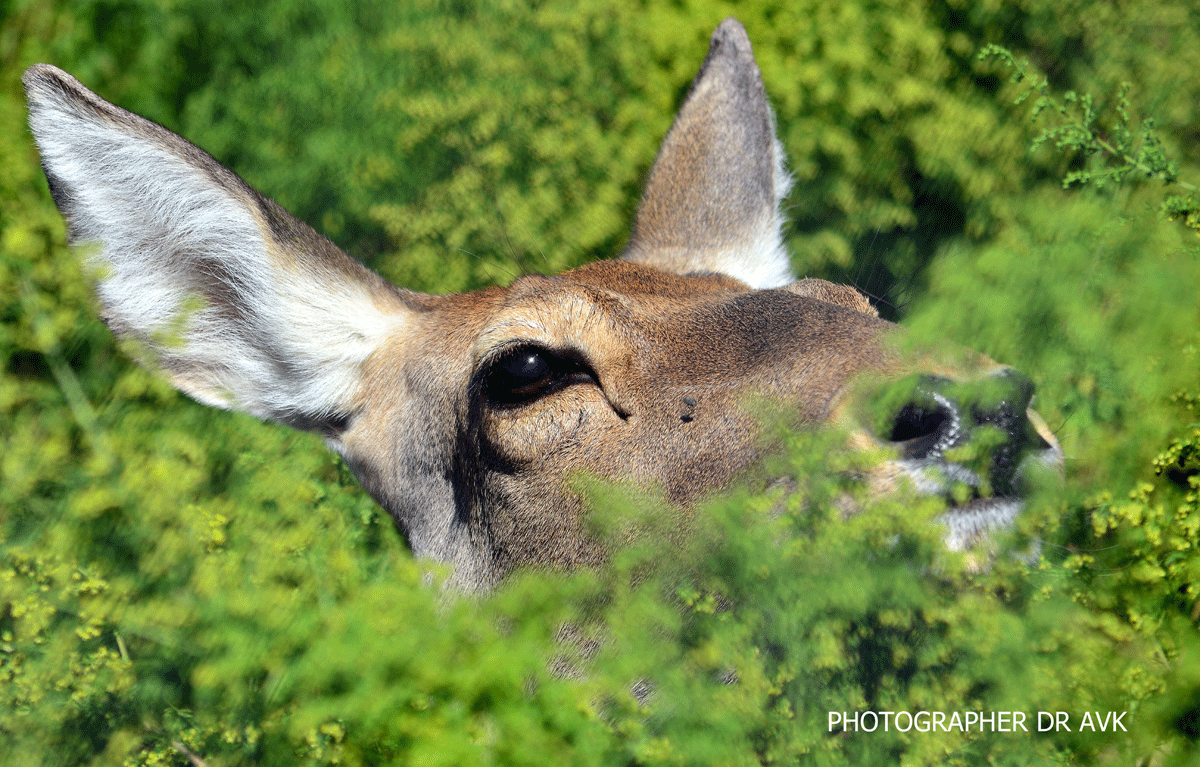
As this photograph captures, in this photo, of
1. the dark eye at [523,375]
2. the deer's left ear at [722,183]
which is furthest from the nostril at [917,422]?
the deer's left ear at [722,183]

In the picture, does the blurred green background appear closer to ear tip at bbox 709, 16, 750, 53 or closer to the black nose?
the black nose

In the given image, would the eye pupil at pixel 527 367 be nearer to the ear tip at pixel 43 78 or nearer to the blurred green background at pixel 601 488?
the blurred green background at pixel 601 488

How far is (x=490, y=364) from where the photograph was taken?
308cm

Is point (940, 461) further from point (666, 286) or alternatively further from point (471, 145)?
point (471, 145)

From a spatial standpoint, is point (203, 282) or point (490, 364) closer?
point (490, 364)

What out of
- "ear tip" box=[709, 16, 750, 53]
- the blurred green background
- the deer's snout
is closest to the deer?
the deer's snout

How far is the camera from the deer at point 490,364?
2537 millimetres

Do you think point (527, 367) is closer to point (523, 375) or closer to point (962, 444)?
point (523, 375)

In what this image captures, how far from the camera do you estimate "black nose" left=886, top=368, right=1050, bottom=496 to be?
7.65 feet

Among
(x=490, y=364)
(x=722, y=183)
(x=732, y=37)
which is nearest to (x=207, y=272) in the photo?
(x=490, y=364)

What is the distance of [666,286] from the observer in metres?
3.57

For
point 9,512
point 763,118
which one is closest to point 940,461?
point 763,118

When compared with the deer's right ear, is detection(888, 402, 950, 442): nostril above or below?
above

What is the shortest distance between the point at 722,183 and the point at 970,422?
2479 millimetres
